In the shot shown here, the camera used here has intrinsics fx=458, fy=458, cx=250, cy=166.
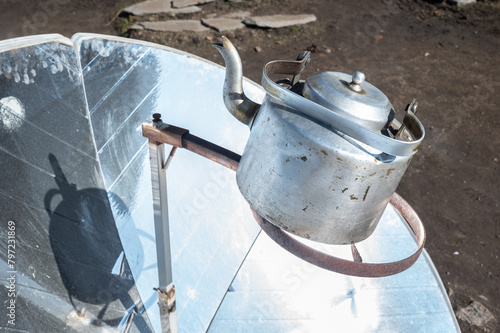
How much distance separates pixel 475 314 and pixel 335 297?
1.45m

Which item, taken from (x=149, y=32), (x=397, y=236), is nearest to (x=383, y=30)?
(x=149, y=32)

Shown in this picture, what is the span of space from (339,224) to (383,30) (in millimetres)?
5443

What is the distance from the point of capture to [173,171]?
6.29ft

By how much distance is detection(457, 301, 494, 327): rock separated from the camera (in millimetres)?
2811

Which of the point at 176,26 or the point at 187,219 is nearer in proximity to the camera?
the point at 187,219

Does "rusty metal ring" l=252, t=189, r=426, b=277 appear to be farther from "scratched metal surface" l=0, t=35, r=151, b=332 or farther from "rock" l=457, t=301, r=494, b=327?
"rock" l=457, t=301, r=494, b=327

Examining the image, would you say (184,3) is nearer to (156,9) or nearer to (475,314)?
(156,9)

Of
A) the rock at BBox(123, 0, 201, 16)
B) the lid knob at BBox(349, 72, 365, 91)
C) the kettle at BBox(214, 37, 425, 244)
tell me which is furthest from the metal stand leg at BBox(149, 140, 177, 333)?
the rock at BBox(123, 0, 201, 16)

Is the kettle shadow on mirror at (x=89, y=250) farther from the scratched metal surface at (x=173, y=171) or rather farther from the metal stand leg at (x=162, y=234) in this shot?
the metal stand leg at (x=162, y=234)

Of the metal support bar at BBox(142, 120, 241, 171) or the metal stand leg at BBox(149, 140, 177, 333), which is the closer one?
the metal support bar at BBox(142, 120, 241, 171)

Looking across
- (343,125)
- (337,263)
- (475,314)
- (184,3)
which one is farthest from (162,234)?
(184,3)

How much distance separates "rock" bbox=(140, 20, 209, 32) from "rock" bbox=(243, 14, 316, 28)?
60 cm

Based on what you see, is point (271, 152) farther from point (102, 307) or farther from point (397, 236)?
point (397, 236)

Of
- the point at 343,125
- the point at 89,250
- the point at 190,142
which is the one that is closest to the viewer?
the point at 343,125
